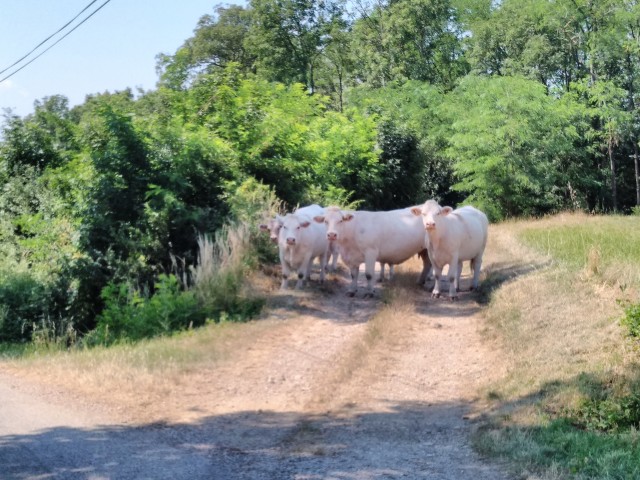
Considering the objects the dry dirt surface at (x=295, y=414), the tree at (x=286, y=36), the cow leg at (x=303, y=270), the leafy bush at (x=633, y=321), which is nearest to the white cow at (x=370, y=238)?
the cow leg at (x=303, y=270)

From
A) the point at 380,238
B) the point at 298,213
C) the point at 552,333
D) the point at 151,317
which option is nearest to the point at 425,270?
the point at 380,238

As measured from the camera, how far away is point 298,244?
1669 centimetres

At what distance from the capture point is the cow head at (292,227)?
16312 millimetres

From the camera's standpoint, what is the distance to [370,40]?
167ft

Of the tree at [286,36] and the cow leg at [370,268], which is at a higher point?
the tree at [286,36]

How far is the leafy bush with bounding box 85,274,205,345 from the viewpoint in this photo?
47.8 feet

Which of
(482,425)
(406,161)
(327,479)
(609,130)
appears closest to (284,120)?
(406,161)

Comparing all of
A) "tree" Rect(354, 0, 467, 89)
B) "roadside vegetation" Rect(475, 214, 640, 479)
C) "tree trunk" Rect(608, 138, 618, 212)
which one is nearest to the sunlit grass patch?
"roadside vegetation" Rect(475, 214, 640, 479)

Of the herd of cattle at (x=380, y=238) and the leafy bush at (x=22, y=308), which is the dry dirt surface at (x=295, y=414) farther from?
the leafy bush at (x=22, y=308)

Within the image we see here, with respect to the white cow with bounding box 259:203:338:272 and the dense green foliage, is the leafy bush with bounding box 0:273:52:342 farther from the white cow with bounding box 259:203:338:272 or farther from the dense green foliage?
the white cow with bounding box 259:203:338:272

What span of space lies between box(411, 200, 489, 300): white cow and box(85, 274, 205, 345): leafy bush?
4966 mm

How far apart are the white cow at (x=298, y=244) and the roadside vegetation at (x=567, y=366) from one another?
3733 millimetres

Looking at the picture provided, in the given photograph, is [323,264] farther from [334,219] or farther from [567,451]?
[567,451]

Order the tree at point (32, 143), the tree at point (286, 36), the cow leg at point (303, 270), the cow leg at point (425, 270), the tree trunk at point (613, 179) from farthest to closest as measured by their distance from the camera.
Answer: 1. the tree at point (286, 36)
2. the tree trunk at point (613, 179)
3. the tree at point (32, 143)
4. the cow leg at point (425, 270)
5. the cow leg at point (303, 270)
